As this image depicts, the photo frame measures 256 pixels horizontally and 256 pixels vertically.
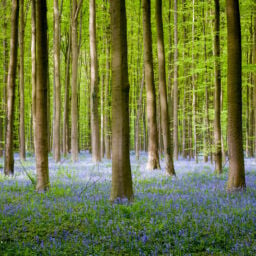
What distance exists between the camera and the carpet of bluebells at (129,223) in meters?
4.87

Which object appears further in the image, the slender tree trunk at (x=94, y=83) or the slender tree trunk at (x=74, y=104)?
the slender tree trunk at (x=74, y=104)

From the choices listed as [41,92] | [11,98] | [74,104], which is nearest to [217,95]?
[41,92]

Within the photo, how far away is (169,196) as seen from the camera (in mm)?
8602

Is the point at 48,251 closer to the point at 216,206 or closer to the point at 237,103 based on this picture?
the point at 216,206

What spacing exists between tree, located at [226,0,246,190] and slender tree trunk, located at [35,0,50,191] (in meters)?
5.58

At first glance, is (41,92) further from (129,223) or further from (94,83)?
(94,83)

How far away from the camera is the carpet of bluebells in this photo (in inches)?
192

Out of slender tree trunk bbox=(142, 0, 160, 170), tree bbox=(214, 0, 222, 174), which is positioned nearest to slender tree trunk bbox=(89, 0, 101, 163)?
slender tree trunk bbox=(142, 0, 160, 170)

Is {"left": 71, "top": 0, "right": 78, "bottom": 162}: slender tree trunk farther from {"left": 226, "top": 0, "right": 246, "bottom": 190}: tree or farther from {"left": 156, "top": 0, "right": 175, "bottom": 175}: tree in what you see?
{"left": 226, "top": 0, "right": 246, "bottom": 190}: tree

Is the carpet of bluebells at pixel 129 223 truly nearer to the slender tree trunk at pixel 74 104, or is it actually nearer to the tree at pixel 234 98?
the tree at pixel 234 98

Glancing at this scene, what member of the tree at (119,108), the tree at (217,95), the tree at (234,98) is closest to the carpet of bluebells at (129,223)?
the tree at (119,108)

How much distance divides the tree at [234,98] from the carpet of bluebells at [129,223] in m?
0.72

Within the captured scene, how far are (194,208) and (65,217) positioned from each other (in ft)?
9.34

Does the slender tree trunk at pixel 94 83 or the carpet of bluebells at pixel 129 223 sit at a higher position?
the slender tree trunk at pixel 94 83
